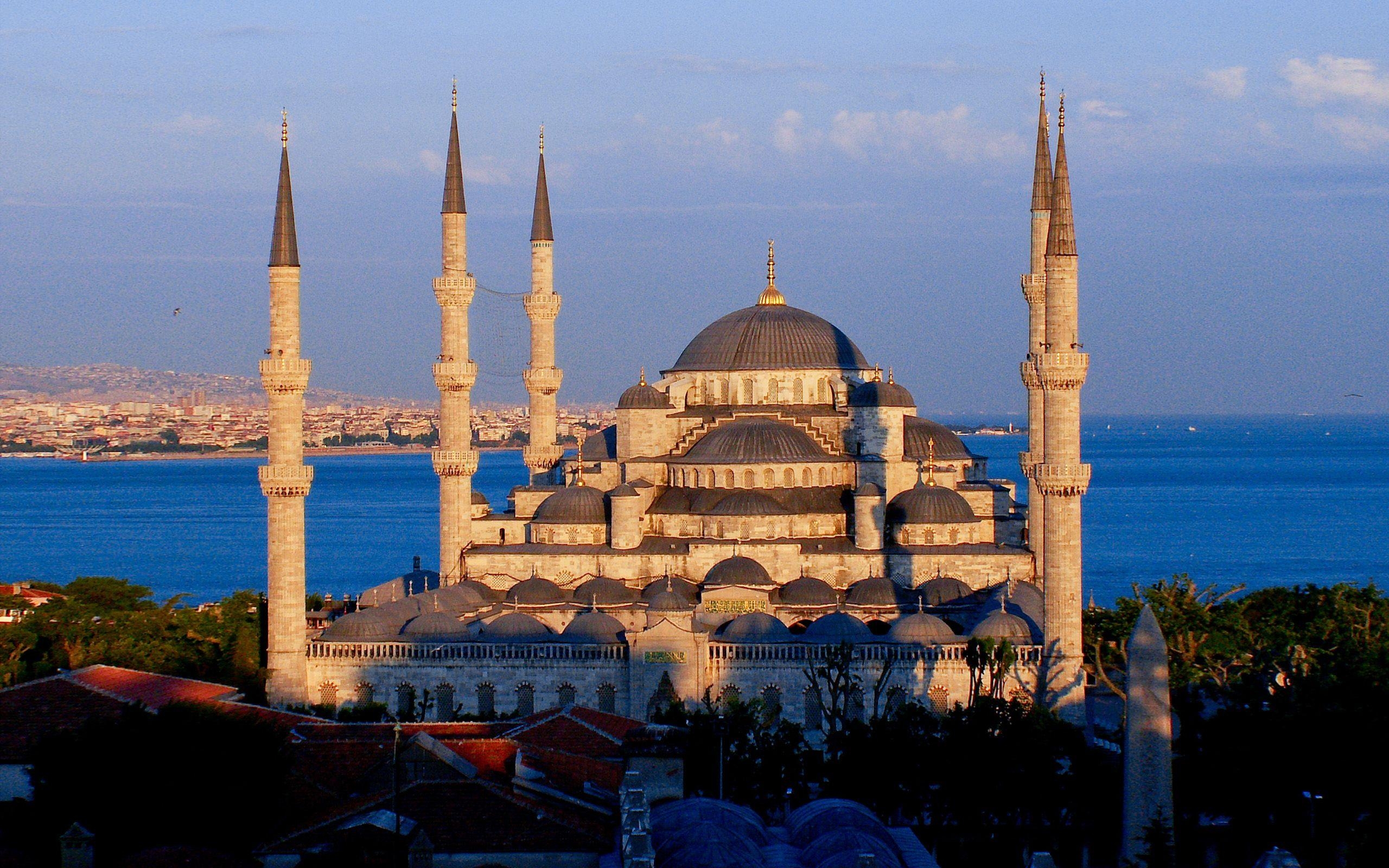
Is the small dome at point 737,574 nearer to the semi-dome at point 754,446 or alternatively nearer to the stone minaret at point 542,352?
the semi-dome at point 754,446

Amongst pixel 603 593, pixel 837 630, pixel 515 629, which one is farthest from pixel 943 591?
pixel 515 629

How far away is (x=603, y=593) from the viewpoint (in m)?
34.7

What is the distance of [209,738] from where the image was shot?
63.8 ft

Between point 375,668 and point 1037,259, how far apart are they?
16336 mm

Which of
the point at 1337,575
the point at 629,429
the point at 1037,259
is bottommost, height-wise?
the point at 1337,575

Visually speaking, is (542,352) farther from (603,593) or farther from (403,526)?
(403,526)

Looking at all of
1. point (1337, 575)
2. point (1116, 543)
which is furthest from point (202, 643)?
point (1116, 543)

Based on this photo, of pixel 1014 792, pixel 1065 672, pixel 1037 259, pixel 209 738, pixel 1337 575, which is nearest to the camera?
pixel 209 738

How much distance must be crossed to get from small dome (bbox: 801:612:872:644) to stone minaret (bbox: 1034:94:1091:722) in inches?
121

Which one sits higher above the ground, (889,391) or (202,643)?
(889,391)

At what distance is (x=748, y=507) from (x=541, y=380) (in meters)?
9.03

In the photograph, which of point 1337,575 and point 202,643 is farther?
point 1337,575

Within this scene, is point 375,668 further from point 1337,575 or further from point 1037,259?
point 1337,575

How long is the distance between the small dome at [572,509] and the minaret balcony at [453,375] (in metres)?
3.01
